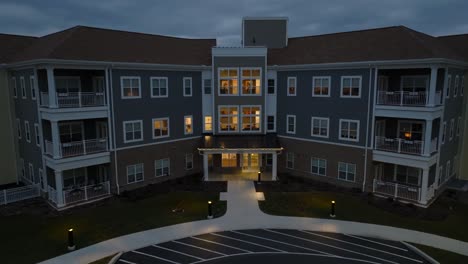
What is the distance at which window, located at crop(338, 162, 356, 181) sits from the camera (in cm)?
2459

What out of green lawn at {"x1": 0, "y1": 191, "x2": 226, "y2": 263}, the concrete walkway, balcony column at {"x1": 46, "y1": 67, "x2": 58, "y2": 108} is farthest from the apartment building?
the concrete walkway

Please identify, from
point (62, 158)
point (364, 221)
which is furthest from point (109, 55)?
point (364, 221)

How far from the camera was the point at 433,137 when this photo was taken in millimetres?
22828

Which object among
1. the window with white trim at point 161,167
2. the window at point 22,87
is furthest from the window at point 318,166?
the window at point 22,87

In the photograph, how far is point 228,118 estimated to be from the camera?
94.6 feet

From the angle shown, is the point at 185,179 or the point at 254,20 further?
the point at 254,20

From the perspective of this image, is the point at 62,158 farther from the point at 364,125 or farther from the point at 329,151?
the point at 364,125

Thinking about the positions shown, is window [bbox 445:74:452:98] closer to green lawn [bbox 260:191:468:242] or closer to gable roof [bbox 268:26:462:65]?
gable roof [bbox 268:26:462:65]

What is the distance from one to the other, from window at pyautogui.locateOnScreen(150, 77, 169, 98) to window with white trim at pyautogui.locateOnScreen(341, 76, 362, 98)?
14263mm

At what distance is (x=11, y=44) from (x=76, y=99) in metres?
10.1

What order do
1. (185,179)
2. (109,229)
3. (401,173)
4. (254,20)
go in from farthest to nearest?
(254,20)
(185,179)
(401,173)
(109,229)

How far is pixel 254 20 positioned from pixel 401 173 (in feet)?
65.3

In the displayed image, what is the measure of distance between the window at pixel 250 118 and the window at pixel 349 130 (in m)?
7.52

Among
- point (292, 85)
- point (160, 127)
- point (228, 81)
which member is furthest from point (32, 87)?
point (292, 85)
